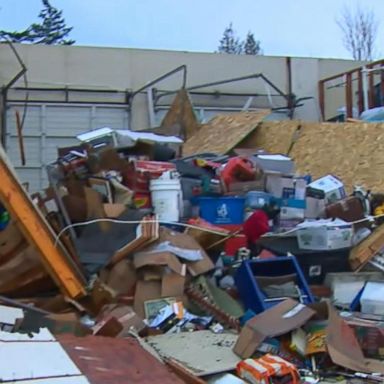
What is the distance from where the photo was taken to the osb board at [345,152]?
8531 mm

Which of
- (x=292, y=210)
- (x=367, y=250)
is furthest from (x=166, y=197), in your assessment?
(x=367, y=250)

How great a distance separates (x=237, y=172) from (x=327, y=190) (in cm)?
96

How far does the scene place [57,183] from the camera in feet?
23.3

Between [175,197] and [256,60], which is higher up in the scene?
[256,60]

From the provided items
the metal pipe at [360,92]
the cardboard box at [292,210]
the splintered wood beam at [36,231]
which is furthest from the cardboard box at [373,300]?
the metal pipe at [360,92]

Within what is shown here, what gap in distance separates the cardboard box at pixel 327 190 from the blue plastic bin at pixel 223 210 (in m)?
0.87

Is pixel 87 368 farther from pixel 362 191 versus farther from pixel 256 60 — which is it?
pixel 256 60

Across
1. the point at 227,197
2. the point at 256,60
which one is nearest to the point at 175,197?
the point at 227,197

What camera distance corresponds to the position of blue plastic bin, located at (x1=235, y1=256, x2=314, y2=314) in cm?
548

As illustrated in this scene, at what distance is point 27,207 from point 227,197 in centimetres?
227

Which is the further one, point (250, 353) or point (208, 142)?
point (208, 142)

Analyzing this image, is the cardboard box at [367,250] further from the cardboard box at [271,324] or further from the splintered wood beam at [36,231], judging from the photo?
the splintered wood beam at [36,231]

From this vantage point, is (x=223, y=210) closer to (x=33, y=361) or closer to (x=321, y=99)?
(x=33, y=361)

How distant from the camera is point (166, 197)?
673 cm
